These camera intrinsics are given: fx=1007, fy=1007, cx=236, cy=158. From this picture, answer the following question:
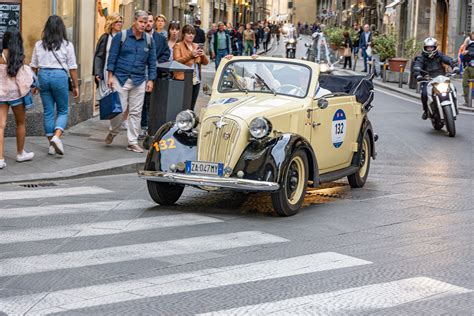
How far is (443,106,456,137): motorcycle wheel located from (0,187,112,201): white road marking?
8760 mm

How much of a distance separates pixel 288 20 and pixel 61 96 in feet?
604

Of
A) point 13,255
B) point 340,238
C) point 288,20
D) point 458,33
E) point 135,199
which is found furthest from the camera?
point 288,20

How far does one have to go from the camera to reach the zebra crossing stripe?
5.93 m

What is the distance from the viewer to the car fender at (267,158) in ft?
30.1

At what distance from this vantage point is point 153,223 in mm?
8883

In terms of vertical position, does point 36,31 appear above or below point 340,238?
above

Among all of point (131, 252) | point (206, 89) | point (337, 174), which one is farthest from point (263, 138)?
point (131, 252)

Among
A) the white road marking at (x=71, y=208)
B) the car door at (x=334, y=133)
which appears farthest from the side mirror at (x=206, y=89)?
the white road marking at (x=71, y=208)

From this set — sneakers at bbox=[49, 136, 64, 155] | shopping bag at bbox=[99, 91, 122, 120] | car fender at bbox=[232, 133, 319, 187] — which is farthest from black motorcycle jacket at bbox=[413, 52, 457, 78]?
car fender at bbox=[232, 133, 319, 187]

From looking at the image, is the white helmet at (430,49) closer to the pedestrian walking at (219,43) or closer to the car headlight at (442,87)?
the car headlight at (442,87)

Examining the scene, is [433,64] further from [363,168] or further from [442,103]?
[363,168]

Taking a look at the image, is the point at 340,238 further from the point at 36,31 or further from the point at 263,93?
the point at 36,31

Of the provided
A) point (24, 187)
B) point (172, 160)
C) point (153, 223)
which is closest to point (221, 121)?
point (172, 160)

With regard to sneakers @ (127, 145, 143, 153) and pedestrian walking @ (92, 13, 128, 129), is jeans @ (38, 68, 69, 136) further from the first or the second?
pedestrian walking @ (92, 13, 128, 129)
